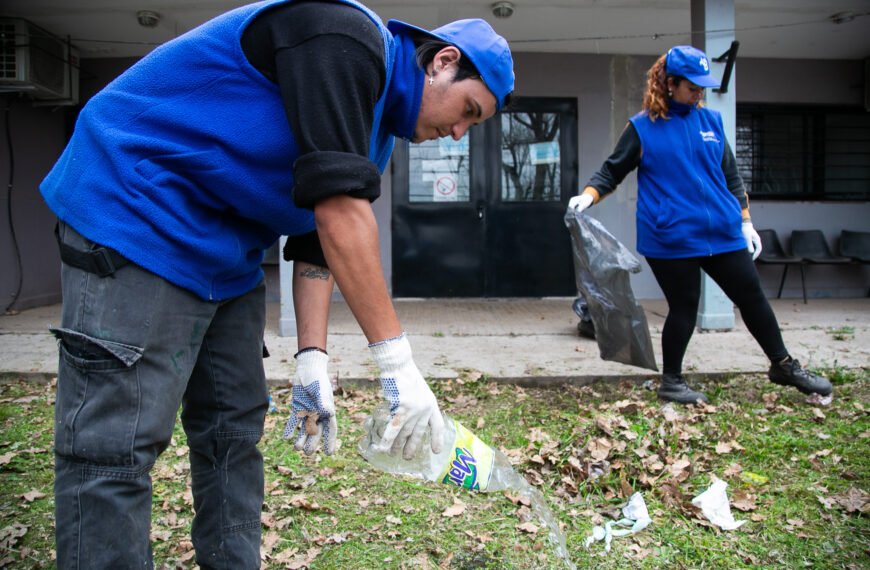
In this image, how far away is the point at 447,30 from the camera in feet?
5.26

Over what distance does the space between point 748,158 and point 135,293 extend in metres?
9.09

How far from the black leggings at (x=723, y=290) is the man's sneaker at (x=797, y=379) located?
57mm

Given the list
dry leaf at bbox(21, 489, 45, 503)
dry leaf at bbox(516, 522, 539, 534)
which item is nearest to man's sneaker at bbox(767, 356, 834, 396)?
dry leaf at bbox(516, 522, 539, 534)

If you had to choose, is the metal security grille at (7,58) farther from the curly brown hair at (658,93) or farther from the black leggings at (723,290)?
the black leggings at (723,290)

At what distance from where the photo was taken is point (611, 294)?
164 inches

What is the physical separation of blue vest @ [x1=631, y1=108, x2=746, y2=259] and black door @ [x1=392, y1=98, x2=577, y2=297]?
4.51 meters

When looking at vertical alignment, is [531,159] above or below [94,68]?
below

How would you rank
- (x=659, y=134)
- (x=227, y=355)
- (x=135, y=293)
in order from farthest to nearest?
1. (x=659, y=134)
2. (x=227, y=355)
3. (x=135, y=293)

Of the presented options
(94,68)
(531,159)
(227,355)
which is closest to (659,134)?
(227,355)

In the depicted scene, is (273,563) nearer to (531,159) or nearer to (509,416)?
(509,416)

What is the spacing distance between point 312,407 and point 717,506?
1.83 m

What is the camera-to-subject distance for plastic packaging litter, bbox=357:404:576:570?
81.7 inches

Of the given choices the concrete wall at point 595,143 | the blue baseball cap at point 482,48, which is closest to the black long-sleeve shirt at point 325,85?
the blue baseball cap at point 482,48

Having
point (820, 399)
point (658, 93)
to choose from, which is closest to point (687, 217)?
point (658, 93)
